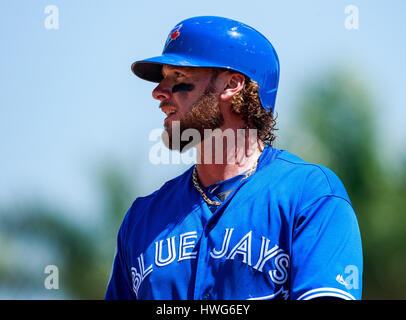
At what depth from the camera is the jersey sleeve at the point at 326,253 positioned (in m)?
3.38

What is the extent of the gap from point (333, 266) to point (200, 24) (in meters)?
1.80

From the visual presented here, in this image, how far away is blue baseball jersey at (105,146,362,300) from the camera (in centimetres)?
346

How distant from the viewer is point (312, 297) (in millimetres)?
3357

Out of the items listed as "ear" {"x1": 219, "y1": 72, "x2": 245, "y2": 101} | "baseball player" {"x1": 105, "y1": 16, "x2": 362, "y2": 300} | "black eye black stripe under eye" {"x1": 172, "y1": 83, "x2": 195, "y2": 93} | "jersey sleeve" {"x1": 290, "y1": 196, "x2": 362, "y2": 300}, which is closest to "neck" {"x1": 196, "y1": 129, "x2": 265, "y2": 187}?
"baseball player" {"x1": 105, "y1": 16, "x2": 362, "y2": 300}

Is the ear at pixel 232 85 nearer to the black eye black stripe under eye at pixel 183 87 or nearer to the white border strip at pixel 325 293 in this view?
the black eye black stripe under eye at pixel 183 87

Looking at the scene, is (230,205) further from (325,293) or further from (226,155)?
(325,293)

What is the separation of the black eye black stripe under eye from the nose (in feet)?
0.13

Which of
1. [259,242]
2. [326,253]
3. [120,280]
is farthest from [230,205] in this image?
[120,280]

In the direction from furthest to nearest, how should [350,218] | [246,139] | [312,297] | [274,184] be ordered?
1. [246,139]
2. [274,184]
3. [350,218]
4. [312,297]

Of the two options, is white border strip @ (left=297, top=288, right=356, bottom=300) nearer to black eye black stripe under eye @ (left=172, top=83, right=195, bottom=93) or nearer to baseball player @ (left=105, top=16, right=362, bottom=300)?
baseball player @ (left=105, top=16, right=362, bottom=300)

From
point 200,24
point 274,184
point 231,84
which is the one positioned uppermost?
point 200,24

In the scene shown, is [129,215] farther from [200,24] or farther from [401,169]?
[401,169]
